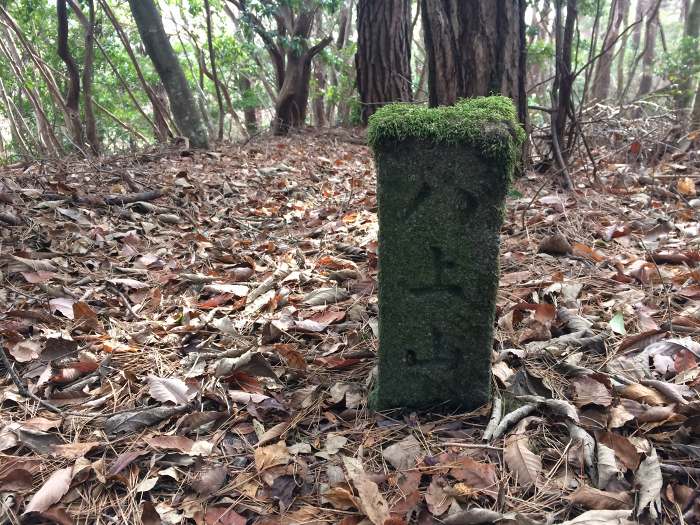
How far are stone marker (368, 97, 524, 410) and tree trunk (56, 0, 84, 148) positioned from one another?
15.5 ft

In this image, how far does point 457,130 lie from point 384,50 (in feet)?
18.3

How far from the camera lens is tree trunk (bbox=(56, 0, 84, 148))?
17.3ft

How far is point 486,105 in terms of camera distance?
1.54 metres

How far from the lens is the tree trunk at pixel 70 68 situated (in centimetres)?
526

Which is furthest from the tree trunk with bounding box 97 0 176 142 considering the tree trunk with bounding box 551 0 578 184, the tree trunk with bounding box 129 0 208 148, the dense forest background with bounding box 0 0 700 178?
the tree trunk with bounding box 551 0 578 184

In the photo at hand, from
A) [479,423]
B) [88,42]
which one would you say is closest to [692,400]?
[479,423]

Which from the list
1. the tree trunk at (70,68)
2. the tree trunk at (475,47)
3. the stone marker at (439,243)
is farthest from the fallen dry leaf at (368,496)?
the tree trunk at (70,68)

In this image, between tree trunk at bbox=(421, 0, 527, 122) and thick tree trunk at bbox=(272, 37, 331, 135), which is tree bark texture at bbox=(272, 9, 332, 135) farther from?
tree trunk at bbox=(421, 0, 527, 122)

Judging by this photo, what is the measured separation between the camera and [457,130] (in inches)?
53.7

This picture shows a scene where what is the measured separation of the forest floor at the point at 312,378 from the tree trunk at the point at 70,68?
287 centimetres

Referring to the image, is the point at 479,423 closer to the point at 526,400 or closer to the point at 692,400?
the point at 526,400

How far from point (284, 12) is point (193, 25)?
110 inches

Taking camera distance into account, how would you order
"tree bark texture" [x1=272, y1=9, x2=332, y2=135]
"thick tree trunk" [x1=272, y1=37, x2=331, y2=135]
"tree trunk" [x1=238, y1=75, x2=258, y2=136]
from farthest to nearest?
"tree trunk" [x1=238, y1=75, x2=258, y2=136], "thick tree trunk" [x1=272, y1=37, x2=331, y2=135], "tree bark texture" [x1=272, y1=9, x2=332, y2=135]

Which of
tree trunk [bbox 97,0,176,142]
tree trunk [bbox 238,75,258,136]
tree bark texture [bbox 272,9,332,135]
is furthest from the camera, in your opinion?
tree trunk [bbox 238,75,258,136]
